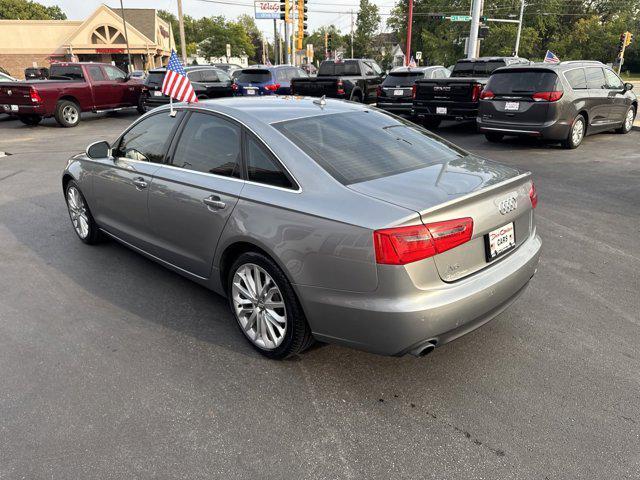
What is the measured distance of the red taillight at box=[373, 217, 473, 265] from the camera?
256 centimetres

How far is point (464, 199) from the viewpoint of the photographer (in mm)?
2807

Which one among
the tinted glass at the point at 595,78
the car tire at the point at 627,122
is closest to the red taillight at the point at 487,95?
the tinted glass at the point at 595,78

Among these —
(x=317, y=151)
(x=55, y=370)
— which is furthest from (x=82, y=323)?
(x=317, y=151)

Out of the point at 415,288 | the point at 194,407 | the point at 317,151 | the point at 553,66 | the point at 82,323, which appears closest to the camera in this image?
the point at 415,288

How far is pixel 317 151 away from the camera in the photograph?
322 centimetres

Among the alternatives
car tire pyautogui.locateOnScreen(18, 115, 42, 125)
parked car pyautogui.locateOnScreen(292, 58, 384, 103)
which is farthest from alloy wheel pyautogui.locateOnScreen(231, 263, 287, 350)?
car tire pyautogui.locateOnScreen(18, 115, 42, 125)

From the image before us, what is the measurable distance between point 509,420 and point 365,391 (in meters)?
0.82

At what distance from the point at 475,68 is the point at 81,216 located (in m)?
14.4

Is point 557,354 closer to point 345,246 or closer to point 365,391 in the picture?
point 365,391

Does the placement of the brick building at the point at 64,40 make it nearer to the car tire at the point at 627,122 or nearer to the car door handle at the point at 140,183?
the car tire at the point at 627,122

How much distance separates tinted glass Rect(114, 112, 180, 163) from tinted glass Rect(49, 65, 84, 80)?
14.3 m

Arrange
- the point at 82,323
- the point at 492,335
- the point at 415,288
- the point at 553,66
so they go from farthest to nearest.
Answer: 1. the point at 553,66
2. the point at 82,323
3. the point at 492,335
4. the point at 415,288

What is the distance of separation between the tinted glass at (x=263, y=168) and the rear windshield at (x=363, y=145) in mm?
195

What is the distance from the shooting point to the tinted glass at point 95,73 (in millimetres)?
17023
